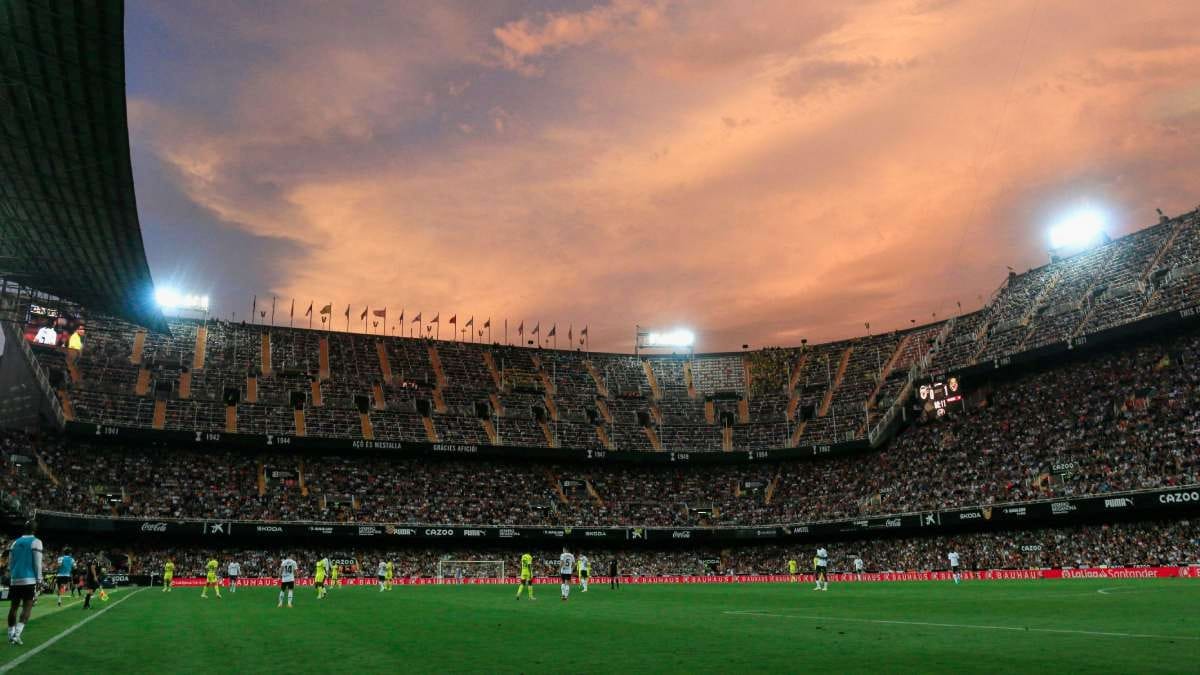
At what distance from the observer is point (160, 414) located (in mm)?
62969

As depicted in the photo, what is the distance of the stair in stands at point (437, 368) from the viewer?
3051 inches

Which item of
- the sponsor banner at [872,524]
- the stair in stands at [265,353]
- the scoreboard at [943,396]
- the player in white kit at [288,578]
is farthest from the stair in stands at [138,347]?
the scoreboard at [943,396]

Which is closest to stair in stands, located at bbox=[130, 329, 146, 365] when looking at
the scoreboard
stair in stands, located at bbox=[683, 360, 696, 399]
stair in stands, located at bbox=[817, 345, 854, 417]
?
stair in stands, located at bbox=[683, 360, 696, 399]

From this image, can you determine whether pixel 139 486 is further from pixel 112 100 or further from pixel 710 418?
pixel 710 418

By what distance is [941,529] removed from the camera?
193 ft

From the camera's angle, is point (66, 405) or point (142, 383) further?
point (142, 383)

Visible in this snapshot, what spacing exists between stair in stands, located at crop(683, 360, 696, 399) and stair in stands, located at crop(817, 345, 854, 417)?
12481 millimetres

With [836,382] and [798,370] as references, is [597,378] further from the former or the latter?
[836,382]

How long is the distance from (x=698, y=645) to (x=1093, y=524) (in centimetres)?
4498

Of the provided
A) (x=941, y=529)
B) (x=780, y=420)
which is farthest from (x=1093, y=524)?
(x=780, y=420)

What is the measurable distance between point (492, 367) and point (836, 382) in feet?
105

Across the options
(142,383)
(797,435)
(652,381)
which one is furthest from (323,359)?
(797,435)

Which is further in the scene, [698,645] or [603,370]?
[603,370]

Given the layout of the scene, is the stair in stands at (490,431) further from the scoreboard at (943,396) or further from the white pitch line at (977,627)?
the white pitch line at (977,627)
